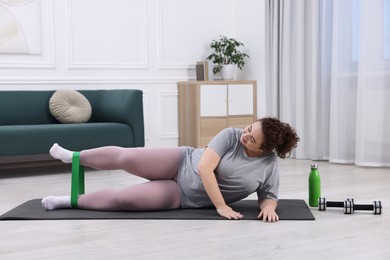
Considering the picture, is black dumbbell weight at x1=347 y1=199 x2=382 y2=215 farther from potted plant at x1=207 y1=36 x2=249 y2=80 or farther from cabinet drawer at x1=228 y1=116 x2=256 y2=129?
potted plant at x1=207 y1=36 x2=249 y2=80

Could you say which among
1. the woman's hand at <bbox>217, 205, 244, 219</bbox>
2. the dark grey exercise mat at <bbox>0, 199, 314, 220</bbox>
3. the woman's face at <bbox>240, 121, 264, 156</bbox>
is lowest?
the dark grey exercise mat at <bbox>0, 199, 314, 220</bbox>

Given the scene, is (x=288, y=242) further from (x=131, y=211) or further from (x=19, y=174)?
(x=19, y=174)

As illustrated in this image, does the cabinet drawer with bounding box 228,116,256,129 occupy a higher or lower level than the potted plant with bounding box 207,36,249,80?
lower

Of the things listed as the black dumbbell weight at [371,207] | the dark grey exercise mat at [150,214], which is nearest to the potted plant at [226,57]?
the dark grey exercise mat at [150,214]

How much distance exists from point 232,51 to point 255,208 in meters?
3.25

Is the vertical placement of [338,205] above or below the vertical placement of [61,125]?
below

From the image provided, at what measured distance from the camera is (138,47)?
19.4 ft

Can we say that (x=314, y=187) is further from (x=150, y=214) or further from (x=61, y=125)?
(x=61, y=125)

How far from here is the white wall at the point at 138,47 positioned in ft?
17.6

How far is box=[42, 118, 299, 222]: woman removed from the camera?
2.78 meters

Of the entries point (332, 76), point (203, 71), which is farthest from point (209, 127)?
point (332, 76)

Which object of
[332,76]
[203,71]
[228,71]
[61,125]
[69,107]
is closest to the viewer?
[61,125]

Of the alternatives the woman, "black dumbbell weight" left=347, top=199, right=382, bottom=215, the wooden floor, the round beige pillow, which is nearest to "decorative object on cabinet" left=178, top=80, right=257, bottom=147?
the round beige pillow

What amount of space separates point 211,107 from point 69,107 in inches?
59.3
